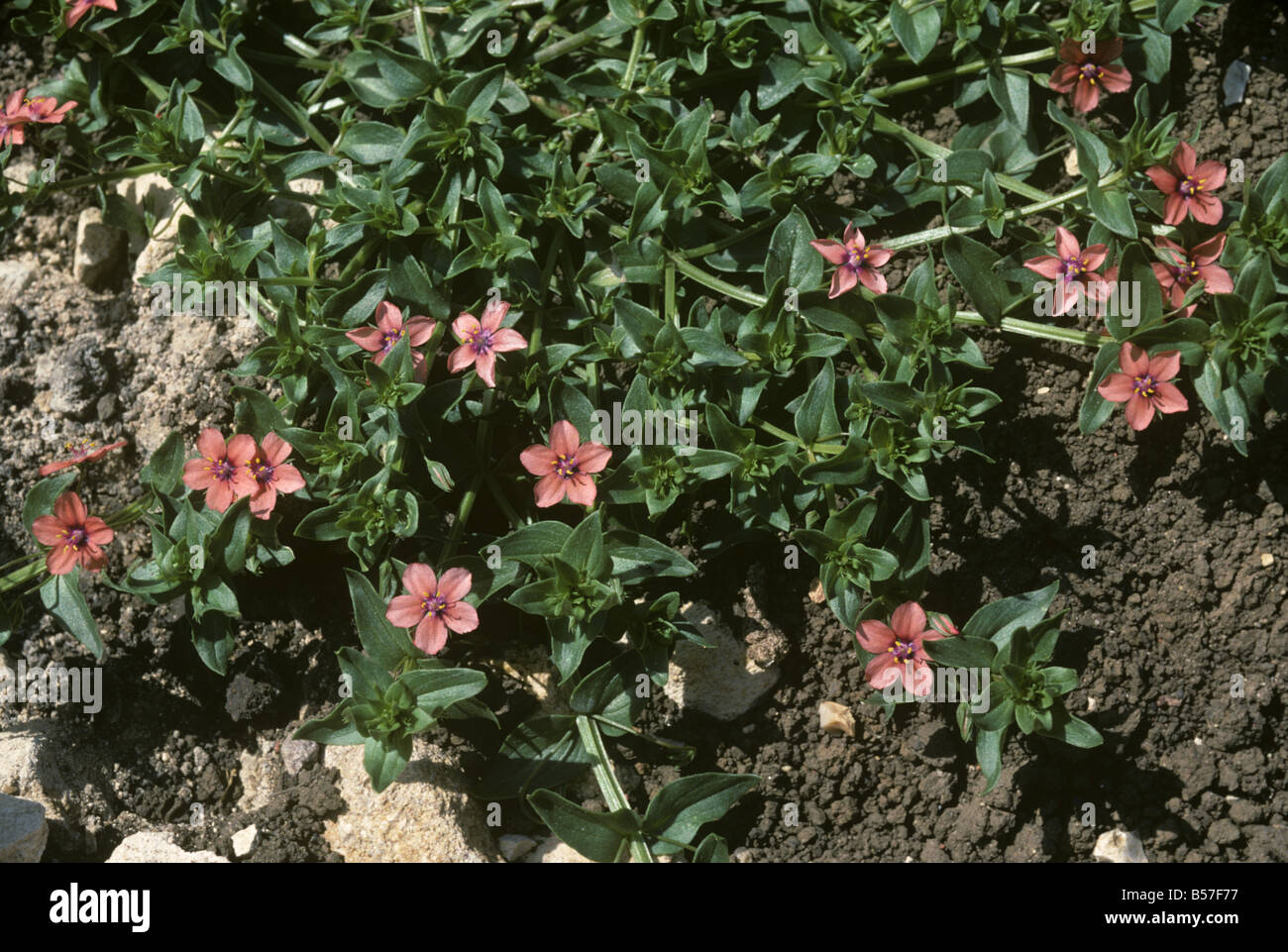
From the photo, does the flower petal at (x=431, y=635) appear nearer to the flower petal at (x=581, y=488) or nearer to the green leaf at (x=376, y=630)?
the green leaf at (x=376, y=630)

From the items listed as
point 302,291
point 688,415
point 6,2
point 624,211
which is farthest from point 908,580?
point 6,2

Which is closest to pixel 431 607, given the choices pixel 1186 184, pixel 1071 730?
pixel 1071 730

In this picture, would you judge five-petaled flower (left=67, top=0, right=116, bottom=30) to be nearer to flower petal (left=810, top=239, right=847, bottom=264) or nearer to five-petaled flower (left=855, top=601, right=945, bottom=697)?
flower petal (left=810, top=239, right=847, bottom=264)

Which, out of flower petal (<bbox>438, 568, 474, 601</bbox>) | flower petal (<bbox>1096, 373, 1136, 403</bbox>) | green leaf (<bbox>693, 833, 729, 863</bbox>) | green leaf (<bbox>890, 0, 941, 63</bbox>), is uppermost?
green leaf (<bbox>890, 0, 941, 63</bbox>)

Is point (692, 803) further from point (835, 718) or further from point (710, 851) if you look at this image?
point (835, 718)

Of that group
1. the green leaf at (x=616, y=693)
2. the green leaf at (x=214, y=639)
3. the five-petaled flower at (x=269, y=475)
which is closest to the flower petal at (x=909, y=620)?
the green leaf at (x=616, y=693)

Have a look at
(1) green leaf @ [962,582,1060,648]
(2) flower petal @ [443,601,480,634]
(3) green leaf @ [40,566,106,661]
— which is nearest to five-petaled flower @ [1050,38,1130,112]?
(1) green leaf @ [962,582,1060,648]

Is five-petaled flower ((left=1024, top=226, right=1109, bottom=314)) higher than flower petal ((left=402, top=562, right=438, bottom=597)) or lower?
higher
